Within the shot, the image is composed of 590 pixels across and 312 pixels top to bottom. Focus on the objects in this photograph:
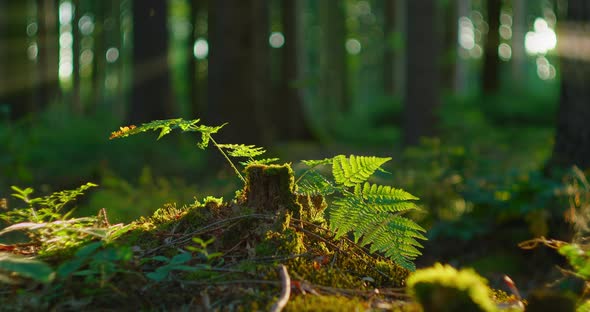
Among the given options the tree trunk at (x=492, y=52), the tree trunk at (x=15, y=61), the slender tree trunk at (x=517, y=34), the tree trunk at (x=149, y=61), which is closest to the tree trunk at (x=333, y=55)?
the tree trunk at (x=492, y=52)

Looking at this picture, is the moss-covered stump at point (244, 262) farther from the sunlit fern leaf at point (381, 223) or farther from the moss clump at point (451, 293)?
the moss clump at point (451, 293)

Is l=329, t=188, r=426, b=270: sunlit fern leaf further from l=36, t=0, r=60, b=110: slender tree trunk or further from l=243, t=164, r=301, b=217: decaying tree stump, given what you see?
l=36, t=0, r=60, b=110: slender tree trunk

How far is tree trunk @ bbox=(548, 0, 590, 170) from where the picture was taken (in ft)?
20.1

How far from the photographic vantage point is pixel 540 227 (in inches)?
231

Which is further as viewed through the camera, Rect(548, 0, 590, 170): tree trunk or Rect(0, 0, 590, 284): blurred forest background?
Rect(0, 0, 590, 284): blurred forest background

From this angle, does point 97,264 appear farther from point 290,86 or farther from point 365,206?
point 290,86

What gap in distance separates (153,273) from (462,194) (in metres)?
5.10

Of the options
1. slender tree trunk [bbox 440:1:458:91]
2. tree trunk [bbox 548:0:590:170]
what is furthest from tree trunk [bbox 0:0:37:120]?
slender tree trunk [bbox 440:1:458:91]

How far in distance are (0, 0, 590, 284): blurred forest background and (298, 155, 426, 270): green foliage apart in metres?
0.75

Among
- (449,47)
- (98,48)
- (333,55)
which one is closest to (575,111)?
(449,47)

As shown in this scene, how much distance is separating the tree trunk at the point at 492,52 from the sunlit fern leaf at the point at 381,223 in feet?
57.8

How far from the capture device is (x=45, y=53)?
56.7 feet

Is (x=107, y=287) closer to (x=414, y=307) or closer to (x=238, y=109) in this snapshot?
(x=414, y=307)

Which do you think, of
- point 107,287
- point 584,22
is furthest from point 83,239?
point 584,22
